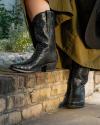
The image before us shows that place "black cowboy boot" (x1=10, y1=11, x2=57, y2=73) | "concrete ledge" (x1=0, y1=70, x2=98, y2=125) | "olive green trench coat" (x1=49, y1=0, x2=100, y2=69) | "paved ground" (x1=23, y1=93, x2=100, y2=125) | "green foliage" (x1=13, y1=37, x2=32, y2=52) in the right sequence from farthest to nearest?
"green foliage" (x1=13, y1=37, x2=32, y2=52) < "olive green trench coat" (x1=49, y1=0, x2=100, y2=69) < "black cowboy boot" (x1=10, y1=11, x2=57, y2=73) < "paved ground" (x1=23, y1=93, x2=100, y2=125) < "concrete ledge" (x1=0, y1=70, x2=98, y2=125)

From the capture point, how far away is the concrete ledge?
3535 millimetres

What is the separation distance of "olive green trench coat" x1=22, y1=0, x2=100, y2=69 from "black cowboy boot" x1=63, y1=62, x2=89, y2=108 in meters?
0.07

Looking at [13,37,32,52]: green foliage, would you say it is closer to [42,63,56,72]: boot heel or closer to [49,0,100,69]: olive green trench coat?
[49,0,100,69]: olive green trench coat

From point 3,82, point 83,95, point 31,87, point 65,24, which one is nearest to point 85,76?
point 83,95

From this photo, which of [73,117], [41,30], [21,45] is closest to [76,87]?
[73,117]

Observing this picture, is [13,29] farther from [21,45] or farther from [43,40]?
[43,40]

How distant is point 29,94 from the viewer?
381 cm

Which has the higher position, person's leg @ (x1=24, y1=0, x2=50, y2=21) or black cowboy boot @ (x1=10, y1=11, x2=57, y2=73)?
person's leg @ (x1=24, y1=0, x2=50, y2=21)

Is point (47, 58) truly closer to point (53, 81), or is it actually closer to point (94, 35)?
point (53, 81)

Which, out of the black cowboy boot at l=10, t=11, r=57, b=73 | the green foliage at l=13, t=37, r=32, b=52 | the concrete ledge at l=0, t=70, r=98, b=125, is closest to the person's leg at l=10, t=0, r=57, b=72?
the black cowboy boot at l=10, t=11, r=57, b=73

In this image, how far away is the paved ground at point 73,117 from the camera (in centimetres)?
374

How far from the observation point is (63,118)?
390cm

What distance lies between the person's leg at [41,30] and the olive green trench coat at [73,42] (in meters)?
0.16

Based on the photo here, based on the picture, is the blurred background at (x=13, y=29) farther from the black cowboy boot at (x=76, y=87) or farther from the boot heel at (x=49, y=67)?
the boot heel at (x=49, y=67)
